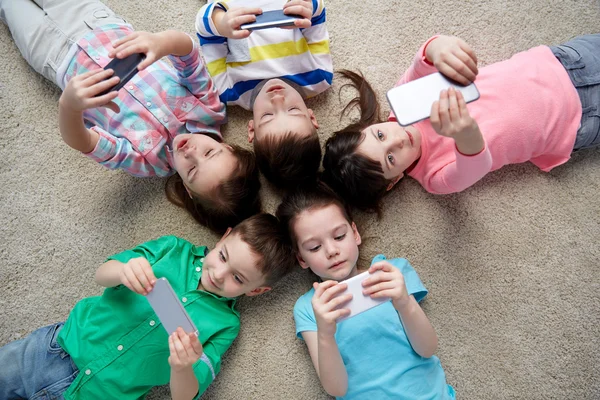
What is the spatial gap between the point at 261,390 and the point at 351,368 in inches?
9.7

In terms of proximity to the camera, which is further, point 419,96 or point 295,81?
point 295,81

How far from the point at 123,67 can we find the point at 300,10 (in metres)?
0.40

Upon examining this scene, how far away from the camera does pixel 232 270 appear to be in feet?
3.18

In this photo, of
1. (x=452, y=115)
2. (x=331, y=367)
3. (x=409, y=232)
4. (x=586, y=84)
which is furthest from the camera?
(x=409, y=232)

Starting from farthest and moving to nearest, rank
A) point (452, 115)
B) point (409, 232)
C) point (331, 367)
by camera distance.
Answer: point (409, 232), point (331, 367), point (452, 115)

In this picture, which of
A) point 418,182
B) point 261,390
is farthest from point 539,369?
point 261,390

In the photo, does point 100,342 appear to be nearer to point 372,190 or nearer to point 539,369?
point 372,190

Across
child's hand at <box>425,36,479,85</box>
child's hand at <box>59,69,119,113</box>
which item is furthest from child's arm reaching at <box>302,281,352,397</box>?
child's hand at <box>59,69,119,113</box>

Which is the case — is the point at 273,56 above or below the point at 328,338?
above

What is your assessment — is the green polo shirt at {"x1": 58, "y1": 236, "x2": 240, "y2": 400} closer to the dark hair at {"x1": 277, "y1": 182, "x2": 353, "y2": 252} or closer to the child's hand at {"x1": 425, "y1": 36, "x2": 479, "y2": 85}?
the dark hair at {"x1": 277, "y1": 182, "x2": 353, "y2": 252}

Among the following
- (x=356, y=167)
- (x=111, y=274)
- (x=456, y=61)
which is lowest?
(x=111, y=274)

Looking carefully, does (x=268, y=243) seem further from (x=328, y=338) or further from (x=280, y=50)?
(x=280, y=50)

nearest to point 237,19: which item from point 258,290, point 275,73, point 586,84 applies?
point 275,73

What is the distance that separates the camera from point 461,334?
42.8 inches
